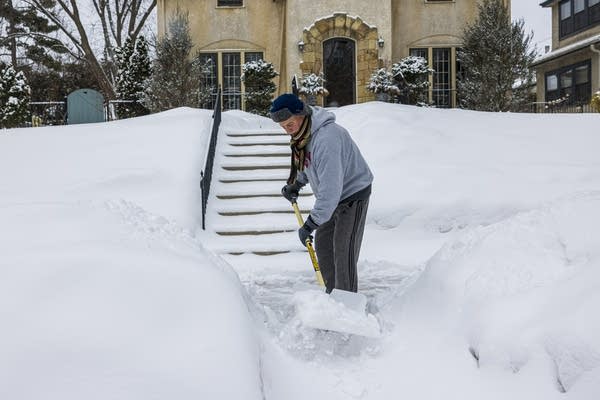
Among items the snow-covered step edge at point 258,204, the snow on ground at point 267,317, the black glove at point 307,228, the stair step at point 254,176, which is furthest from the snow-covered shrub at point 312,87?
the black glove at point 307,228

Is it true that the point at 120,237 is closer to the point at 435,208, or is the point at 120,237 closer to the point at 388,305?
the point at 388,305

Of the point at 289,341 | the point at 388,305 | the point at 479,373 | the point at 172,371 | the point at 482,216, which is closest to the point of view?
the point at 172,371

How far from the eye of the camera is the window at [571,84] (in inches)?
895

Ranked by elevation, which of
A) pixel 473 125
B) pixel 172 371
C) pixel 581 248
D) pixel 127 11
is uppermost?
pixel 127 11

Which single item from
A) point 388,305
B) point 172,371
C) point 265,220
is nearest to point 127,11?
point 265,220

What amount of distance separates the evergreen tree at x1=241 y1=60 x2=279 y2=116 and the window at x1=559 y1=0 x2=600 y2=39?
49.6 ft

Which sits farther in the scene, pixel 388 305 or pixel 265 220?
pixel 265 220

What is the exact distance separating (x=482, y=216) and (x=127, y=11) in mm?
24282

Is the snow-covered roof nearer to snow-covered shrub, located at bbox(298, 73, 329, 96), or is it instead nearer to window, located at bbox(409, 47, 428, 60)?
window, located at bbox(409, 47, 428, 60)

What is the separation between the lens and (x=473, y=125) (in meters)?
11.7

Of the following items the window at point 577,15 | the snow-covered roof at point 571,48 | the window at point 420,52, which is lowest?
the window at point 420,52

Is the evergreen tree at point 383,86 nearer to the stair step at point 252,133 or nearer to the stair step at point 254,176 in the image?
the stair step at point 252,133

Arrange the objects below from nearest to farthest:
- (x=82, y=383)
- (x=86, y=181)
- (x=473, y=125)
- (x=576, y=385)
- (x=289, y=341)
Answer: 1. (x=82, y=383)
2. (x=576, y=385)
3. (x=289, y=341)
4. (x=86, y=181)
5. (x=473, y=125)

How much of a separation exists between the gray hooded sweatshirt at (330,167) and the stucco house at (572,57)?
18.7m
